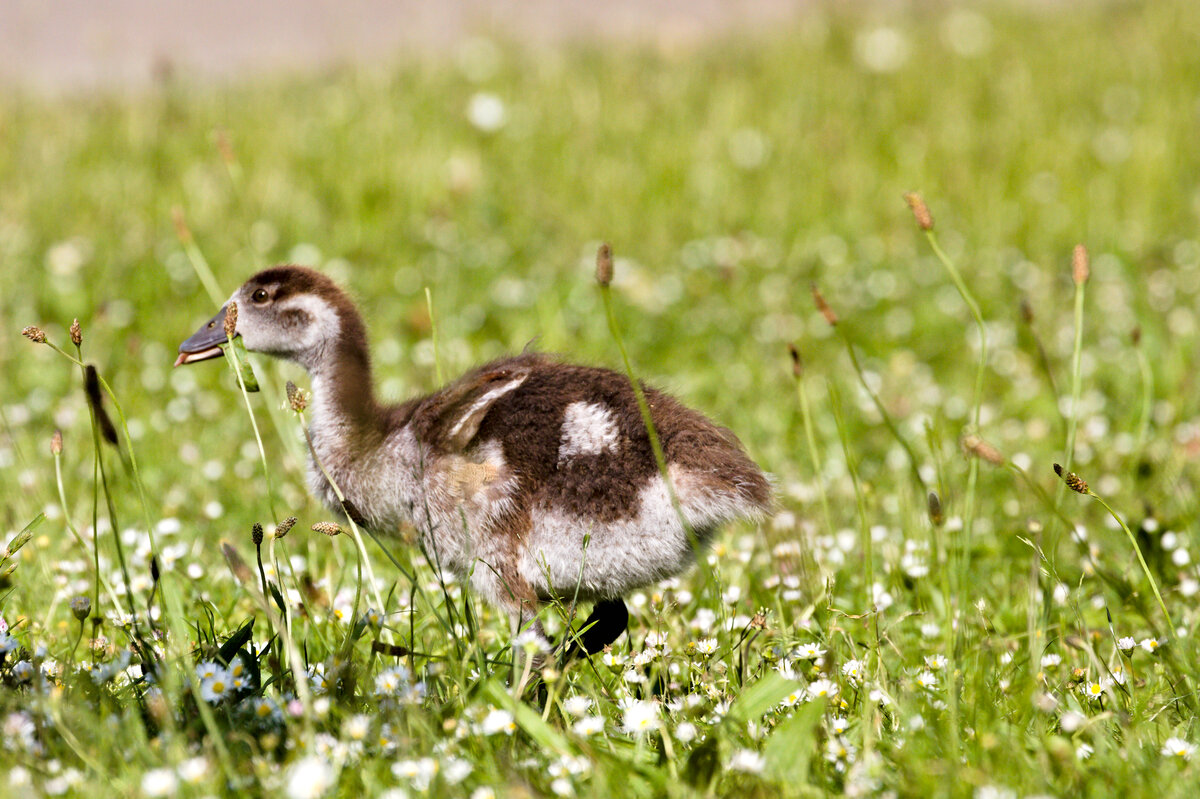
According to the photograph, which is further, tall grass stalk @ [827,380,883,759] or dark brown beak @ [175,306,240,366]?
dark brown beak @ [175,306,240,366]

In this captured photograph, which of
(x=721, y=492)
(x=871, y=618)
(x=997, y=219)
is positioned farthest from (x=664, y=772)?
(x=997, y=219)

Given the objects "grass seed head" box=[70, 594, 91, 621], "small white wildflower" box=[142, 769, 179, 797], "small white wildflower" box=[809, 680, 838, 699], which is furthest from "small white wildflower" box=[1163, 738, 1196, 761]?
"grass seed head" box=[70, 594, 91, 621]

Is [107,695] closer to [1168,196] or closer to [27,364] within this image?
[27,364]

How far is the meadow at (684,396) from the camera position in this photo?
8.96ft

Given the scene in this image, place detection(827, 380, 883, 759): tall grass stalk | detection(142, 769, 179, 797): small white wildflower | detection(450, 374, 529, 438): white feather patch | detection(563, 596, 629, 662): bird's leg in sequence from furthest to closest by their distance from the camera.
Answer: detection(563, 596, 629, 662): bird's leg, detection(450, 374, 529, 438): white feather patch, detection(827, 380, 883, 759): tall grass stalk, detection(142, 769, 179, 797): small white wildflower

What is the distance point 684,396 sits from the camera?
3.95 meters

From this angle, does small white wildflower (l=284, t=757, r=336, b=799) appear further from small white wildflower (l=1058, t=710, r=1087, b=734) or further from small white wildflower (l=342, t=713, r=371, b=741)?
small white wildflower (l=1058, t=710, r=1087, b=734)

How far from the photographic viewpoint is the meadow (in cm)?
273

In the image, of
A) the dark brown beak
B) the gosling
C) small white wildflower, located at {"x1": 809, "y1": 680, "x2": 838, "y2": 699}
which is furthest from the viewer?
the dark brown beak

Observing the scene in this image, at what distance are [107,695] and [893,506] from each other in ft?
11.9

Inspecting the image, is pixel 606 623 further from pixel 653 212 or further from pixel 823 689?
pixel 653 212

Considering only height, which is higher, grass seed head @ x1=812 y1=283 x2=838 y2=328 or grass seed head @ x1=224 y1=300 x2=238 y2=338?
grass seed head @ x1=224 y1=300 x2=238 y2=338

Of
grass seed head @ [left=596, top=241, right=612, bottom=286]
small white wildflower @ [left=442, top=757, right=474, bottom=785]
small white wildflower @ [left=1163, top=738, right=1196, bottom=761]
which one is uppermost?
grass seed head @ [left=596, top=241, right=612, bottom=286]

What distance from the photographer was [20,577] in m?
3.99
